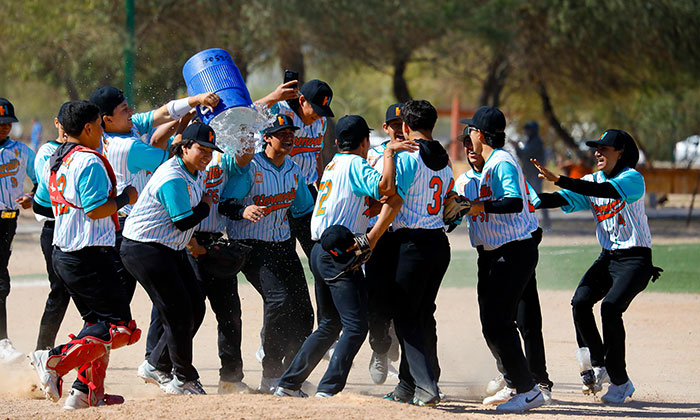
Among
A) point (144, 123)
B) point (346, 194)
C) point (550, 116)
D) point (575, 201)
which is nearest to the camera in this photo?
point (346, 194)

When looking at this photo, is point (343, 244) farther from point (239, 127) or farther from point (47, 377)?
point (47, 377)

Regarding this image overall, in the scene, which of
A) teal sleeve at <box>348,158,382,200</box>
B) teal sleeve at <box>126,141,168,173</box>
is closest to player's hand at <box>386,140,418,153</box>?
teal sleeve at <box>348,158,382,200</box>

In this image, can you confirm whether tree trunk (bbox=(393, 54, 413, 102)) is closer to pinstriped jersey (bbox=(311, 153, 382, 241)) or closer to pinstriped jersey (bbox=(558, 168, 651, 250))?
pinstriped jersey (bbox=(558, 168, 651, 250))

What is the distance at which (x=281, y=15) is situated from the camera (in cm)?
1800

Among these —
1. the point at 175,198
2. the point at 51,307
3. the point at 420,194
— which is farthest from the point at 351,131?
the point at 51,307

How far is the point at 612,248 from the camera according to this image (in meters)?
6.77

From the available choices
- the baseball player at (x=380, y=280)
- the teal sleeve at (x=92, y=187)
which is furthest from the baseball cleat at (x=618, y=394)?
the teal sleeve at (x=92, y=187)

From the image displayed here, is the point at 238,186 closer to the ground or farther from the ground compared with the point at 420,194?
farther from the ground

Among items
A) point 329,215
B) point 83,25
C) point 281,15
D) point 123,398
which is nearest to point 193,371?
point 123,398

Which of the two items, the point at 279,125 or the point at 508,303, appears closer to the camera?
the point at 508,303

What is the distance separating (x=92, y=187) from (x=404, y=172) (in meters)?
1.97

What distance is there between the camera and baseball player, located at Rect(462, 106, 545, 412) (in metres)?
6.19

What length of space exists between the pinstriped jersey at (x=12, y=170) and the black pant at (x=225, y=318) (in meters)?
2.21

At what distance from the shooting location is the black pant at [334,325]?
5992 mm
